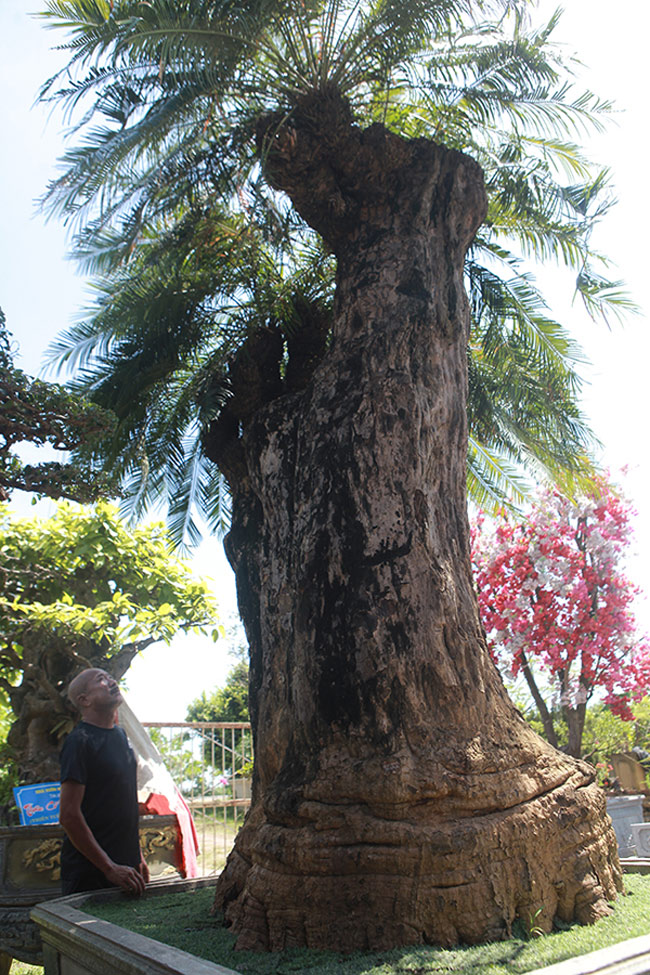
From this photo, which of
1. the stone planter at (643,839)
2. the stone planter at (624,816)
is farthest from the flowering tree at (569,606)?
the stone planter at (643,839)

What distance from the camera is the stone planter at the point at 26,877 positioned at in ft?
13.5

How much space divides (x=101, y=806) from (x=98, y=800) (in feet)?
0.12

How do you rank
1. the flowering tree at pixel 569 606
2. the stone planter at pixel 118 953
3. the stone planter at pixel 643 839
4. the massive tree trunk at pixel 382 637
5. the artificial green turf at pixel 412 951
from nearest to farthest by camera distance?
the stone planter at pixel 118 953
the artificial green turf at pixel 412 951
the massive tree trunk at pixel 382 637
the stone planter at pixel 643 839
the flowering tree at pixel 569 606

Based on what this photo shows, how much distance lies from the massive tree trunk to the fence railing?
557cm

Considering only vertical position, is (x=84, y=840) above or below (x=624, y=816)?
above

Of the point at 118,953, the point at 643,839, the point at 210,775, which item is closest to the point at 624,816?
the point at 643,839

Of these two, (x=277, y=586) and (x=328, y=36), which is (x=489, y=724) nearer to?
(x=277, y=586)

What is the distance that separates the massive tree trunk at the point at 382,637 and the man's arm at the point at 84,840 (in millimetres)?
512

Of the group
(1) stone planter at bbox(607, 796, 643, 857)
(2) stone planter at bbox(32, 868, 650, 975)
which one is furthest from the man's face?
(1) stone planter at bbox(607, 796, 643, 857)

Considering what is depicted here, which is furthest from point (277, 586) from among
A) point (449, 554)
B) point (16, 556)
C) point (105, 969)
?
point (16, 556)

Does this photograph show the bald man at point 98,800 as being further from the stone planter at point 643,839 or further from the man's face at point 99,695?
the stone planter at point 643,839

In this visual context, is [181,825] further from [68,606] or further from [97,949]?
[97,949]

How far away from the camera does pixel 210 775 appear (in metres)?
10.2

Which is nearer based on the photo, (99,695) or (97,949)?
(97,949)
